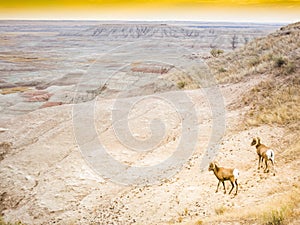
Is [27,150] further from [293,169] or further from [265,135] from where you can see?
[293,169]

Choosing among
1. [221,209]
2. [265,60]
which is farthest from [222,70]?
[221,209]

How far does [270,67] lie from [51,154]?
590 inches

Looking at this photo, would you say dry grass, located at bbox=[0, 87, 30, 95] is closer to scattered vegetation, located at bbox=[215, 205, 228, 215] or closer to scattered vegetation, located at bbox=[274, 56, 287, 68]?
scattered vegetation, located at bbox=[274, 56, 287, 68]

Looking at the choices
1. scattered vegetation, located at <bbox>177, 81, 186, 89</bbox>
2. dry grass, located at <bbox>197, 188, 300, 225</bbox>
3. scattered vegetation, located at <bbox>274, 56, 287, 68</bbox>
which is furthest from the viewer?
scattered vegetation, located at <bbox>177, 81, 186, 89</bbox>

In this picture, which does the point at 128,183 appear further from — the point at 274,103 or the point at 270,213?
the point at 274,103

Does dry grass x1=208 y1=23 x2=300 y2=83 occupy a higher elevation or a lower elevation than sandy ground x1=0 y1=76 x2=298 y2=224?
higher

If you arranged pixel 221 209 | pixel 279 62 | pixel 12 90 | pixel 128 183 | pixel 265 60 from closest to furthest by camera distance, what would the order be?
pixel 221 209 → pixel 128 183 → pixel 279 62 → pixel 265 60 → pixel 12 90

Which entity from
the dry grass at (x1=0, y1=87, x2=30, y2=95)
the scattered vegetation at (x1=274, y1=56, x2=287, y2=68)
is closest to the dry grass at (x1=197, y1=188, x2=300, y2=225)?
the scattered vegetation at (x1=274, y1=56, x2=287, y2=68)

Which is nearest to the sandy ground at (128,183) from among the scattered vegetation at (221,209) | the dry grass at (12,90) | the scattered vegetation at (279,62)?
the scattered vegetation at (221,209)

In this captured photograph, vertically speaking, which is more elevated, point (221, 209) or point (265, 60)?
point (265, 60)

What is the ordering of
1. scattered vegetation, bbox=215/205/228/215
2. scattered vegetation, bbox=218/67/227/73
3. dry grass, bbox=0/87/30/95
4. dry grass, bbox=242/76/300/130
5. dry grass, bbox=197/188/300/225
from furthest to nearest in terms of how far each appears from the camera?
dry grass, bbox=0/87/30/95, scattered vegetation, bbox=218/67/227/73, dry grass, bbox=242/76/300/130, scattered vegetation, bbox=215/205/228/215, dry grass, bbox=197/188/300/225

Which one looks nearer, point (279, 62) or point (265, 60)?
point (279, 62)

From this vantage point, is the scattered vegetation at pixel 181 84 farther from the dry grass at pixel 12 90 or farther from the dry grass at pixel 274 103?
the dry grass at pixel 12 90

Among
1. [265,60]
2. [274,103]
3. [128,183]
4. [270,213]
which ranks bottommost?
[128,183]
